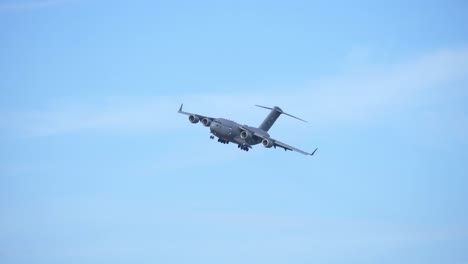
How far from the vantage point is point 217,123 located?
9375cm

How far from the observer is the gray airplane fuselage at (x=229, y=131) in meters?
93.8

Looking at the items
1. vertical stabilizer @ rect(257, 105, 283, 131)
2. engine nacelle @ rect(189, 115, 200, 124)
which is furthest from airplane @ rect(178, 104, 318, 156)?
vertical stabilizer @ rect(257, 105, 283, 131)

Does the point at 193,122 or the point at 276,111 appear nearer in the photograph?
the point at 193,122

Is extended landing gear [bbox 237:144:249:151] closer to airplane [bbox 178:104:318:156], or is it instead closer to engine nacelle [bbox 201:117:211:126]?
airplane [bbox 178:104:318:156]

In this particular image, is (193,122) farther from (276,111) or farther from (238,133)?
(276,111)

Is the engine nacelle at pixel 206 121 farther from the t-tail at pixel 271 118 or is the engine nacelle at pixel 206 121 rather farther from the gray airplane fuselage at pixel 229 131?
the t-tail at pixel 271 118

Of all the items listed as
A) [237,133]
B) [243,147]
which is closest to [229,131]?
[237,133]

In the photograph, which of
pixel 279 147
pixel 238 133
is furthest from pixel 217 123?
pixel 279 147

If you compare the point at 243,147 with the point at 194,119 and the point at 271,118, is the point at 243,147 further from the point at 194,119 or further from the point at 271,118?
the point at 271,118

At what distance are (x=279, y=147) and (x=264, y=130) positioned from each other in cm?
555

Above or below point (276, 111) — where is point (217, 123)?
below

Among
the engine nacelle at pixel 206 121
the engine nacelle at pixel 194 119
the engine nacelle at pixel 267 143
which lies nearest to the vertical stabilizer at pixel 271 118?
the engine nacelle at pixel 267 143

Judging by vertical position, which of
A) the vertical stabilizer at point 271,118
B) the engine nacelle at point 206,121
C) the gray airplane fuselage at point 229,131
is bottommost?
the gray airplane fuselage at point 229,131

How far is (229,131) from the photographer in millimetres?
94750
